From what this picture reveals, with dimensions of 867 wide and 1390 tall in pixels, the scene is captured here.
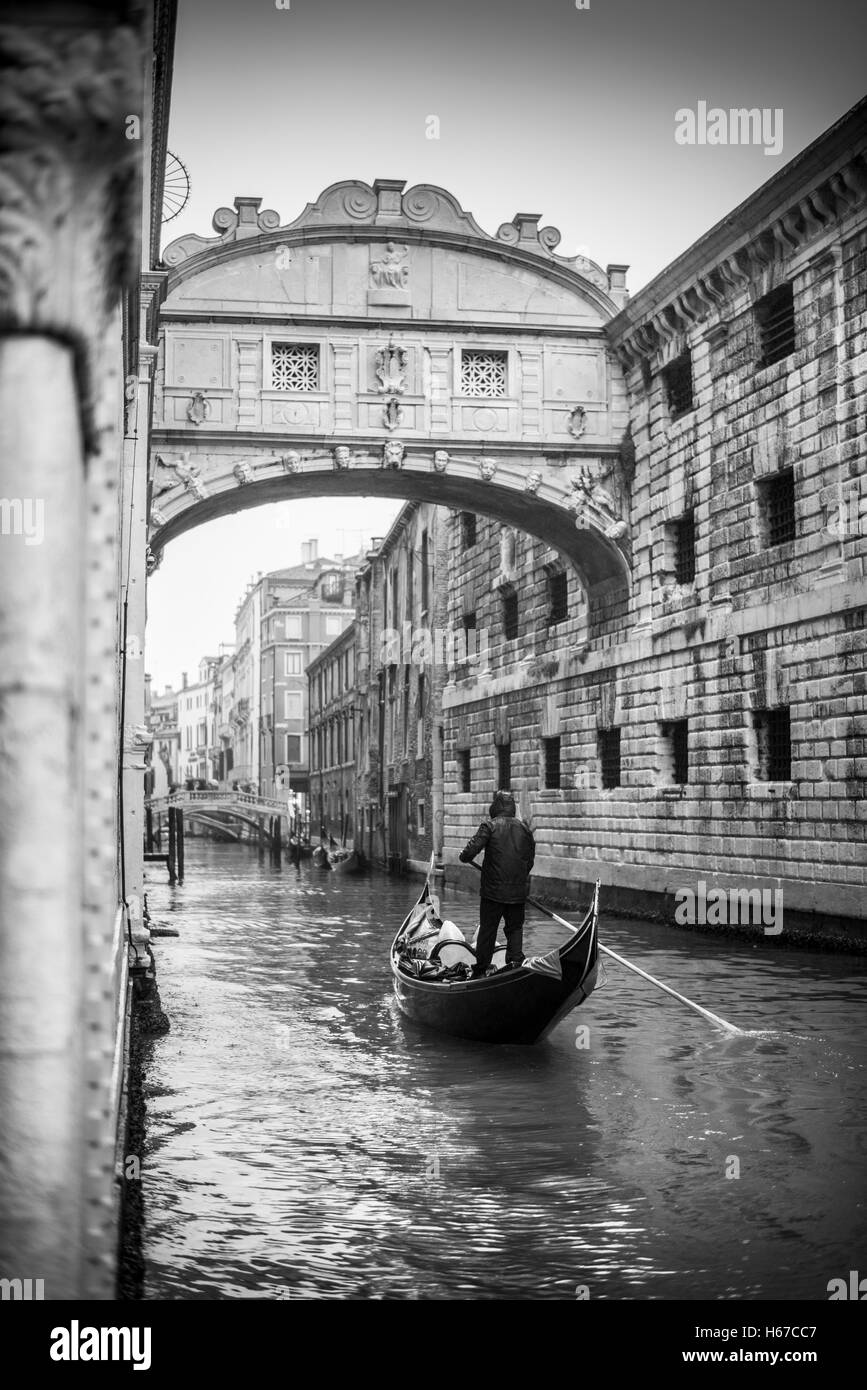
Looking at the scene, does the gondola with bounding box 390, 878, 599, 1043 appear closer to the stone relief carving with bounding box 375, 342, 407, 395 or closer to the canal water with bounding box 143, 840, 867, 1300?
the canal water with bounding box 143, 840, 867, 1300

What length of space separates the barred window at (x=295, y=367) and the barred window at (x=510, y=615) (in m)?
6.69

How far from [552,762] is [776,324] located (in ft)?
27.5

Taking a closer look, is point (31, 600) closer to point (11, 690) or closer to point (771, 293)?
point (11, 690)

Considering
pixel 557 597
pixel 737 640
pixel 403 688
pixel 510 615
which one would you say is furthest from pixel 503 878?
pixel 403 688

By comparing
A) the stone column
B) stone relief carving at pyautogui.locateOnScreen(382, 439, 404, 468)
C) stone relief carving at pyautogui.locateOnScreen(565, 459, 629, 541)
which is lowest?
the stone column

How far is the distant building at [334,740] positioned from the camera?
4341 cm

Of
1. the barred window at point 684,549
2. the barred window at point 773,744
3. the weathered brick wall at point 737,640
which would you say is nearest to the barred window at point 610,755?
the weathered brick wall at point 737,640

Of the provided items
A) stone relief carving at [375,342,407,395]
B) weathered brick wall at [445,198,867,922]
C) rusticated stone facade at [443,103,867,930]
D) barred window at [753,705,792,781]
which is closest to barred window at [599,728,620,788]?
rusticated stone facade at [443,103,867,930]

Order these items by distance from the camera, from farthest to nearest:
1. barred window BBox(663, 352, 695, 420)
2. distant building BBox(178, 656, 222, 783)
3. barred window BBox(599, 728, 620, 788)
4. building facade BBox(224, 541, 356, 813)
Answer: distant building BBox(178, 656, 222, 783), building facade BBox(224, 541, 356, 813), barred window BBox(599, 728, 620, 788), barred window BBox(663, 352, 695, 420)

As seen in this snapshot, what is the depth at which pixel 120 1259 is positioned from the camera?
4.41 m

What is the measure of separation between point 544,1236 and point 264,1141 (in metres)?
1.79

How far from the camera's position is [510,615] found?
2319 centimetres

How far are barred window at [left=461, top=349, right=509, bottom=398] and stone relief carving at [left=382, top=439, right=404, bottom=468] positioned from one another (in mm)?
1117

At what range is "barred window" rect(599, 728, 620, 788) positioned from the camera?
18.8m
